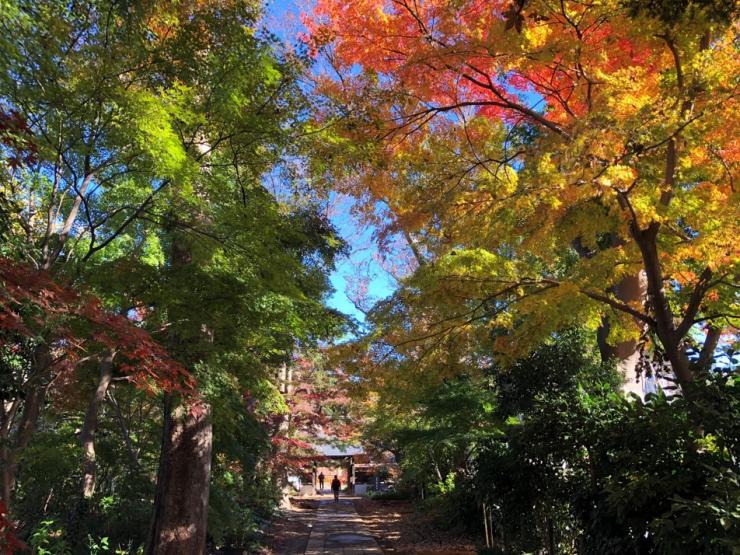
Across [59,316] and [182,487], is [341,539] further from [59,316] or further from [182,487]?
[59,316]

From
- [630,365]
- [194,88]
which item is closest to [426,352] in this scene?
[194,88]

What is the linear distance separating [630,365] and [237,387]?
7.83 metres

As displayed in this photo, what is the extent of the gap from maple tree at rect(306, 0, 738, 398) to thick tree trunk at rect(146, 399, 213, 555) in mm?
3250

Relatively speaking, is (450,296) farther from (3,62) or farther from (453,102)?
(3,62)

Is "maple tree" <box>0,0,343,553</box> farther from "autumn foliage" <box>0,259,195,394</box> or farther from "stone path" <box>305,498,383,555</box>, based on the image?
"stone path" <box>305,498,383,555</box>

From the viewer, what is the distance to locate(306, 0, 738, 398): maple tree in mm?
4574

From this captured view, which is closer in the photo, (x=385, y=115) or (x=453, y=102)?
(x=385, y=115)

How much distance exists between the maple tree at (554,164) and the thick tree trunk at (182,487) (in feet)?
10.7

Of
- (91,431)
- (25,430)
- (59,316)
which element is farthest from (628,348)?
(91,431)

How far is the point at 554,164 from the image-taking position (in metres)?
4.62

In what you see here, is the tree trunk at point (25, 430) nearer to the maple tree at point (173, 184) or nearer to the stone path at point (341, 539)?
the maple tree at point (173, 184)

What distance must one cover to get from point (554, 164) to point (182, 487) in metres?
6.59

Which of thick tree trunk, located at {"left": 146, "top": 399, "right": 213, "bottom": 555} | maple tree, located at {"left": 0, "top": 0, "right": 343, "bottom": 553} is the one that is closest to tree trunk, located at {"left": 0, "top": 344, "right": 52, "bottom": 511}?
maple tree, located at {"left": 0, "top": 0, "right": 343, "bottom": 553}

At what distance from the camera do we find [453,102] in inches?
279
